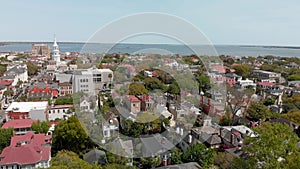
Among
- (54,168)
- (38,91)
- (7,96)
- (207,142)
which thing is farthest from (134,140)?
(7,96)

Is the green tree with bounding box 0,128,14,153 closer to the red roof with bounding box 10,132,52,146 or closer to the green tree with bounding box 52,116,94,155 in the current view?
the red roof with bounding box 10,132,52,146

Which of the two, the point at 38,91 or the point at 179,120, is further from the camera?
the point at 38,91

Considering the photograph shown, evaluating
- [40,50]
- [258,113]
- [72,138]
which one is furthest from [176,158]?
[40,50]

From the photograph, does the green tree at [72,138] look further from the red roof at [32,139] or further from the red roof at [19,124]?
the red roof at [19,124]

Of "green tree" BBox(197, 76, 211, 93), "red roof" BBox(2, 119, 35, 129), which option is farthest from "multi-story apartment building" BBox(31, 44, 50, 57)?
"red roof" BBox(2, 119, 35, 129)

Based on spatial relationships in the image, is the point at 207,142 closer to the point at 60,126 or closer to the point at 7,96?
the point at 60,126

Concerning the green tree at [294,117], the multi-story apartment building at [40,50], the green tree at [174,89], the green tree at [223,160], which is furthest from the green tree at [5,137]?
the multi-story apartment building at [40,50]
